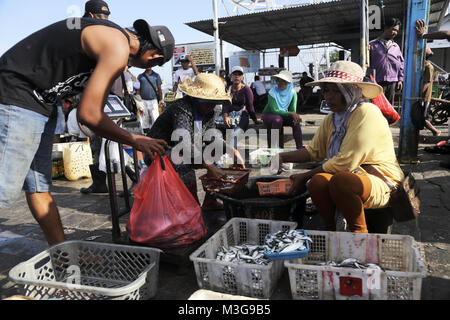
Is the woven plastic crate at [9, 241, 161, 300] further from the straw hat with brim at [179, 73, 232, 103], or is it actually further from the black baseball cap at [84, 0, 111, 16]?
the black baseball cap at [84, 0, 111, 16]

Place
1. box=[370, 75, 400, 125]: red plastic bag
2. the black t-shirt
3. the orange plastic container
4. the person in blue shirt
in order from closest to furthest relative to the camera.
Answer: the black t-shirt, the orange plastic container, box=[370, 75, 400, 125]: red plastic bag, the person in blue shirt

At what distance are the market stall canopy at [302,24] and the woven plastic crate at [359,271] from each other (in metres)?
10.7

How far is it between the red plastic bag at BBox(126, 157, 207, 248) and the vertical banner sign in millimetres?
3849

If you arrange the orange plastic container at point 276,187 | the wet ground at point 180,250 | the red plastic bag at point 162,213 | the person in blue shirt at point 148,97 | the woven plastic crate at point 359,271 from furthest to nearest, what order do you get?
the person in blue shirt at point 148,97 < the orange plastic container at point 276,187 < the red plastic bag at point 162,213 < the wet ground at point 180,250 < the woven plastic crate at point 359,271

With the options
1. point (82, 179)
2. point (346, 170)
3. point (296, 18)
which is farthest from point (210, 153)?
point (296, 18)

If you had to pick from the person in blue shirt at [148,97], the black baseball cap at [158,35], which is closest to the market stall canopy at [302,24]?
the person in blue shirt at [148,97]

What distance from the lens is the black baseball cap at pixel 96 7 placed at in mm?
3521

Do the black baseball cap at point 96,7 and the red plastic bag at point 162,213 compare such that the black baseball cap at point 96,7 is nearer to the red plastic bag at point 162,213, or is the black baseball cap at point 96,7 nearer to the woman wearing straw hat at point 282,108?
the red plastic bag at point 162,213

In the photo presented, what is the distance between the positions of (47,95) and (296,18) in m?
12.5

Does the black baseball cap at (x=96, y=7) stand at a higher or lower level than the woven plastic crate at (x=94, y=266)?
higher

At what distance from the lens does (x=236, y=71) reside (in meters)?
6.48

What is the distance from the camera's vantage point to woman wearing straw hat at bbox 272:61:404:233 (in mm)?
2176

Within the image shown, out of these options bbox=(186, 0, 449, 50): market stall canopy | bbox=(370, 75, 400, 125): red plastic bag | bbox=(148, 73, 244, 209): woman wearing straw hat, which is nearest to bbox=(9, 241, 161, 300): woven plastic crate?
bbox=(148, 73, 244, 209): woman wearing straw hat
